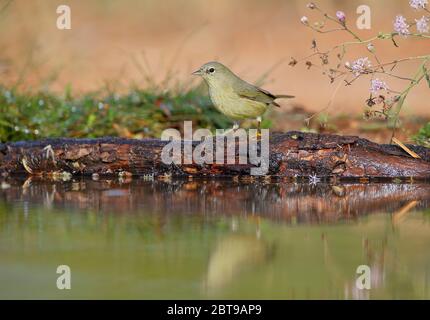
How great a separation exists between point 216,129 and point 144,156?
5.55 ft

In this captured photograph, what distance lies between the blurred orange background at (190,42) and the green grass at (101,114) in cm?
86

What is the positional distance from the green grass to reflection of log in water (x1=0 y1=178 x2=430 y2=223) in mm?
1424

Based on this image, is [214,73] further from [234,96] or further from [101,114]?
[101,114]

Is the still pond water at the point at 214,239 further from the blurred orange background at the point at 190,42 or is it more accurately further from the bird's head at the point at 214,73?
the blurred orange background at the point at 190,42

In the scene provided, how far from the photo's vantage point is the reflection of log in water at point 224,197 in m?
5.12

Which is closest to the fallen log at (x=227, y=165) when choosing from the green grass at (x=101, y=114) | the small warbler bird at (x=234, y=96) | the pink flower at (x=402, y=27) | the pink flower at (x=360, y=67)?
the small warbler bird at (x=234, y=96)

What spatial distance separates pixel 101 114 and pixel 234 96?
195 centimetres

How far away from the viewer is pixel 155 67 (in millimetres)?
11344

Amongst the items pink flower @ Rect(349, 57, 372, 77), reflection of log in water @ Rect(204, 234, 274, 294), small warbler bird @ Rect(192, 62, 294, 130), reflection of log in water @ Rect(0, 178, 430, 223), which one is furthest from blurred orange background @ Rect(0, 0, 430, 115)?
reflection of log in water @ Rect(204, 234, 274, 294)

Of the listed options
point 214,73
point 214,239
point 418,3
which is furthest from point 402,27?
point 214,239

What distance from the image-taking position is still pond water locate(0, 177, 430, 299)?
353cm
